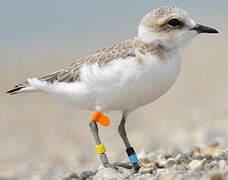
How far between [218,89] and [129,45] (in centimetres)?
1088

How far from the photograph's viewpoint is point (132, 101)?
5.95 m

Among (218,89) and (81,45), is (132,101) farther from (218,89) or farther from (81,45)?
(81,45)

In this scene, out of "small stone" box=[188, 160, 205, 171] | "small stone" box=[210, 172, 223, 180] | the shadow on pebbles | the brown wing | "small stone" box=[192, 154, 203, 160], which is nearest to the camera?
"small stone" box=[210, 172, 223, 180]

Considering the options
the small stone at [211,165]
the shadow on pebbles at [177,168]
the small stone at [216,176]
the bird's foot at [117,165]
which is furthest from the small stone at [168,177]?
the bird's foot at [117,165]

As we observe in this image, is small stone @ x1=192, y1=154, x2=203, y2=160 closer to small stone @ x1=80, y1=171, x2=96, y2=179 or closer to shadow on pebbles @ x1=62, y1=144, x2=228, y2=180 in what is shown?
shadow on pebbles @ x1=62, y1=144, x2=228, y2=180

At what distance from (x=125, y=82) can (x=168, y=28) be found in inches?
35.2

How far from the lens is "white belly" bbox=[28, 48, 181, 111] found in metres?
5.68

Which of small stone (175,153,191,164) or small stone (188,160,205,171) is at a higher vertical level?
small stone (175,153,191,164)

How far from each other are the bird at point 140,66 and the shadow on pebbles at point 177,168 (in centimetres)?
85

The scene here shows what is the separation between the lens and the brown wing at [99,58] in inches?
234

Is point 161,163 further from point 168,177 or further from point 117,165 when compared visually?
point 168,177

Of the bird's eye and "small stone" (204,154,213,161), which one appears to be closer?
the bird's eye

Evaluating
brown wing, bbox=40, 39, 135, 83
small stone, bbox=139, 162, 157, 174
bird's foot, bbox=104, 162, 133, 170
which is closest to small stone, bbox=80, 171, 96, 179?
bird's foot, bbox=104, 162, 133, 170

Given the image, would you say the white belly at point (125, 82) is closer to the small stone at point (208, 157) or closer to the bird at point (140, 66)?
the bird at point (140, 66)
